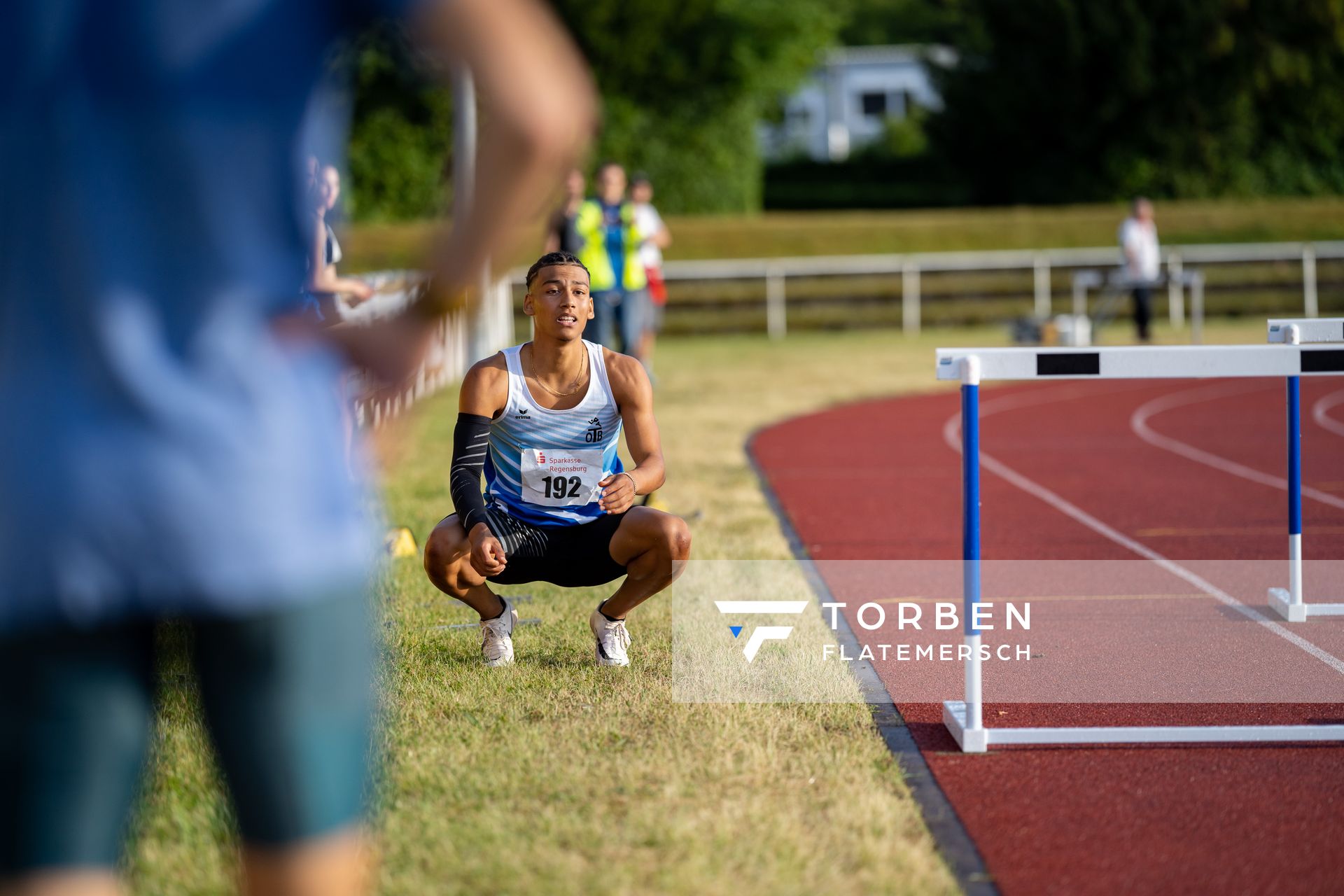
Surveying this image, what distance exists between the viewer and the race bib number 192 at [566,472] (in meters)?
5.09

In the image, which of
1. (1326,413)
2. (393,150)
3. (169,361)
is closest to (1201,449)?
(1326,413)

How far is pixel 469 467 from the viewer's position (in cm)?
489

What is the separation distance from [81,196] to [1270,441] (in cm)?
1227

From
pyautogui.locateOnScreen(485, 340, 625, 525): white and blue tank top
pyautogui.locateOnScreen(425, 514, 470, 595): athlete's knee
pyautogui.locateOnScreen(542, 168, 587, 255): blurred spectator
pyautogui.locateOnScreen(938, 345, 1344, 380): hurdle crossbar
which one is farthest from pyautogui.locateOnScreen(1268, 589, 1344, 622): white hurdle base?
pyautogui.locateOnScreen(542, 168, 587, 255): blurred spectator

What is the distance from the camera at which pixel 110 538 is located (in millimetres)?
1489

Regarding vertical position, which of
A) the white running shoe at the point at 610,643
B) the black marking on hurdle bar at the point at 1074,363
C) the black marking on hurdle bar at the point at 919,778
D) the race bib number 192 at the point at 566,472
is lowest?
the black marking on hurdle bar at the point at 919,778

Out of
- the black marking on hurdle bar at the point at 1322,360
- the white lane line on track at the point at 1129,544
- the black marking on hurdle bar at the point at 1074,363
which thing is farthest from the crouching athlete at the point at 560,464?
the white lane line on track at the point at 1129,544

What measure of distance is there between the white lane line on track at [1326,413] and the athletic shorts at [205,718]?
Result: 12.7 meters

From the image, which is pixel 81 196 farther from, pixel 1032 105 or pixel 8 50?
pixel 1032 105

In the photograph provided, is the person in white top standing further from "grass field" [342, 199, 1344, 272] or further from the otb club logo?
the otb club logo

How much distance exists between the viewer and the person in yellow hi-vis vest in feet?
43.6

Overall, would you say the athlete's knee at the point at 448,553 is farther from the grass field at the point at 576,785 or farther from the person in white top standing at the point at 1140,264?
the person in white top standing at the point at 1140,264

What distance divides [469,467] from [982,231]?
2576 cm

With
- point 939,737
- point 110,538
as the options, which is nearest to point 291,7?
point 110,538
